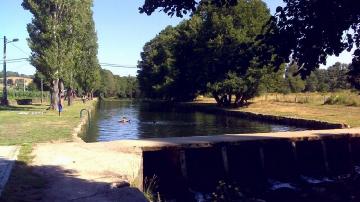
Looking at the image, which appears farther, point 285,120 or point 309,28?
point 285,120

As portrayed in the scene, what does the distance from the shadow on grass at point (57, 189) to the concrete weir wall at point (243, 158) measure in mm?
5306

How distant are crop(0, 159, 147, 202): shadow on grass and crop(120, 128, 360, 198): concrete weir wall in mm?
5306

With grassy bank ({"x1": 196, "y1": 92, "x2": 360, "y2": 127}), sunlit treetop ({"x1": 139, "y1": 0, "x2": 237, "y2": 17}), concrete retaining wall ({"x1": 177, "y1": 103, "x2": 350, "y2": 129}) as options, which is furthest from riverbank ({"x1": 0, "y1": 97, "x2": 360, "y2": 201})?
grassy bank ({"x1": 196, "y1": 92, "x2": 360, "y2": 127})

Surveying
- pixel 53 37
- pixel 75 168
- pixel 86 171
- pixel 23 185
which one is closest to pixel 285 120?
pixel 53 37

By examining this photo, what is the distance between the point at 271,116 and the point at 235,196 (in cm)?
2720

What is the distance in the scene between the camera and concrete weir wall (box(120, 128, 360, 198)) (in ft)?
62.1

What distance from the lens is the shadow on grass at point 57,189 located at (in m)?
10.2

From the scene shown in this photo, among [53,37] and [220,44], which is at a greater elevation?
[220,44]

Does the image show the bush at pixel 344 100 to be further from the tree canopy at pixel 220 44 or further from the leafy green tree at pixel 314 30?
the leafy green tree at pixel 314 30

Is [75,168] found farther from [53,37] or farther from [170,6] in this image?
[53,37]

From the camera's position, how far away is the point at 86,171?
1345 centimetres

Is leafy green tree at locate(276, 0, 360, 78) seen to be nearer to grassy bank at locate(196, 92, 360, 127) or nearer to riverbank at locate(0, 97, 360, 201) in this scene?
riverbank at locate(0, 97, 360, 201)

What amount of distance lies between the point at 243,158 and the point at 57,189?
12.1 meters

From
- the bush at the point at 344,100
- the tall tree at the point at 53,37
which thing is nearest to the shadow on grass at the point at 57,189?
the tall tree at the point at 53,37
